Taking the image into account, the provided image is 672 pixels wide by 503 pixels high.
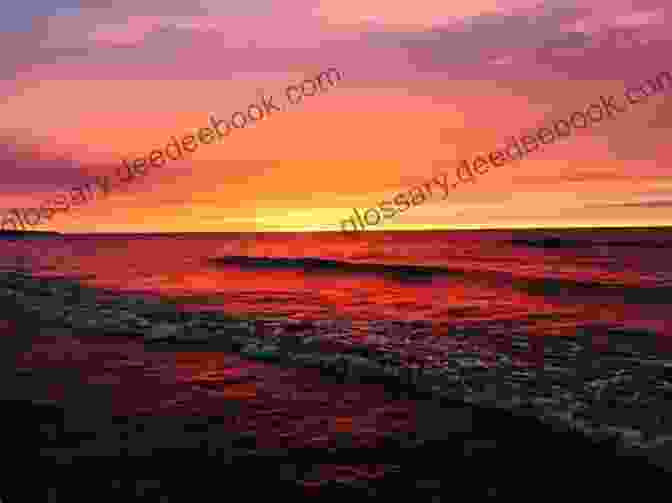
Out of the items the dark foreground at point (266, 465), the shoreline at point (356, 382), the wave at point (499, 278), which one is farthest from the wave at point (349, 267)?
the dark foreground at point (266, 465)

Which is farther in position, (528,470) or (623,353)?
(623,353)

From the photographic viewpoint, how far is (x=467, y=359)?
13492 mm

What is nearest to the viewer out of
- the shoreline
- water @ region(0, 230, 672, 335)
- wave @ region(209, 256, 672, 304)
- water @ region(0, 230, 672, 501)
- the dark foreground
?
the dark foreground

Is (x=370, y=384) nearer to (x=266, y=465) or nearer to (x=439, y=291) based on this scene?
(x=266, y=465)

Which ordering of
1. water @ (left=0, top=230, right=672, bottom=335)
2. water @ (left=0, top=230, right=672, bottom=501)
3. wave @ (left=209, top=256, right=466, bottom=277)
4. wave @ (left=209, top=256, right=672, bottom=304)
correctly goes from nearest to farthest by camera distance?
water @ (left=0, top=230, right=672, bottom=501) → water @ (left=0, top=230, right=672, bottom=335) → wave @ (left=209, top=256, right=672, bottom=304) → wave @ (left=209, top=256, right=466, bottom=277)

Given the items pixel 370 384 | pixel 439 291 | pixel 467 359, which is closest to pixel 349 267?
pixel 439 291

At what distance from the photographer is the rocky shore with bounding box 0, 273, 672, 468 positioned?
9.67m

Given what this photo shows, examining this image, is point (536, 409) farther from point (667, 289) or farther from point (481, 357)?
point (667, 289)

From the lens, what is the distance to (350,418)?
9219 millimetres

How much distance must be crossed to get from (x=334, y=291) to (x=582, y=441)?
22.1 meters

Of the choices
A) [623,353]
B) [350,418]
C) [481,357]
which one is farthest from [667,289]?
[350,418]

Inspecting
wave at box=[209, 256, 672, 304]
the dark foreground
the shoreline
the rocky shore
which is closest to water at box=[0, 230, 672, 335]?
wave at box=[209, 256, 672, 304]

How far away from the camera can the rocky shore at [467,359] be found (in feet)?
31.7

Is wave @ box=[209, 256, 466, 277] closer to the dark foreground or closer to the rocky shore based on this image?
the rocky shore
